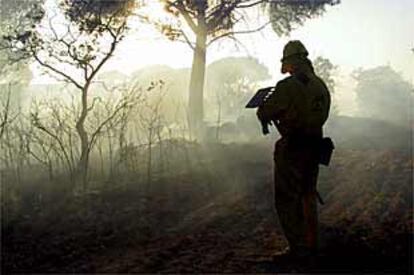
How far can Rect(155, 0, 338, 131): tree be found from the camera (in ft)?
60.0

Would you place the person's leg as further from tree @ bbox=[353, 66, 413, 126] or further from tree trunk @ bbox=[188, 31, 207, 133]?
tree @ bbox=[353, 66, 413, 126]

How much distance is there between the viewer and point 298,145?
575cm

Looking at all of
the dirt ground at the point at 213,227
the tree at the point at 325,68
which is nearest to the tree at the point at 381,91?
the tree at the point at 325,68

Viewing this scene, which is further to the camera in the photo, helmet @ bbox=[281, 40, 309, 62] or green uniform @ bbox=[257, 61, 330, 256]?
helmet @ bbox=[281, 40, 309, 62]

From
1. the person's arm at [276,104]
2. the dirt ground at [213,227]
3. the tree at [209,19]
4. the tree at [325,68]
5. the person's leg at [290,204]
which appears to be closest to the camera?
the person's arm at [276,104]

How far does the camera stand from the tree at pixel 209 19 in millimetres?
18297

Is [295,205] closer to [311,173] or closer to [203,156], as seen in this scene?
[311,173]

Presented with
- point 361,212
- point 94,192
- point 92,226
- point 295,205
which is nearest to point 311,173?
point 295,205

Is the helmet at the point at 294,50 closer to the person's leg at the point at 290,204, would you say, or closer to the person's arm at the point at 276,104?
the person's arm at the point at 276,104

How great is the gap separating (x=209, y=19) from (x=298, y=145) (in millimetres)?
13338

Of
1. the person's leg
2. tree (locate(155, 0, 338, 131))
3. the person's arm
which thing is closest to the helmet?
the person's arm

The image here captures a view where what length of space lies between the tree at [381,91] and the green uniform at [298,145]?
2883 centimetres

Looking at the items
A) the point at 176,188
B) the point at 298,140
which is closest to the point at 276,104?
the point at 298,140

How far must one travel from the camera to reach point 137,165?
12375 mm
